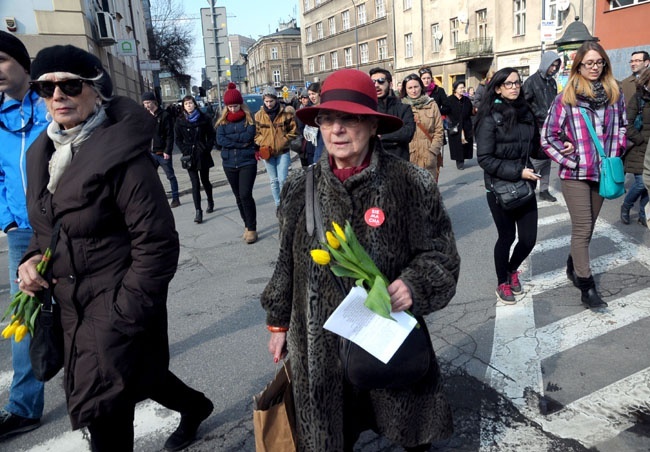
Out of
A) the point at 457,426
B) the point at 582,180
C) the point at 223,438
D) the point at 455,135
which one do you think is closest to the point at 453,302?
the point at 582,180

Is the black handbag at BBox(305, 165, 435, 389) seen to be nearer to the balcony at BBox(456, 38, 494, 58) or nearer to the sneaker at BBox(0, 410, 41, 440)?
the sneaker at BBox(0, 410, 41, 440)

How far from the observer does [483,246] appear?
629cm

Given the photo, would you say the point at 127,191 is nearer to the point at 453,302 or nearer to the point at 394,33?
the point at 453,302

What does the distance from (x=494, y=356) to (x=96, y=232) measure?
280 cm

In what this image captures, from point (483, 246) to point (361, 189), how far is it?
4591mm

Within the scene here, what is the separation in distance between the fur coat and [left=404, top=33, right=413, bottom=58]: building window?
4577 centimetres

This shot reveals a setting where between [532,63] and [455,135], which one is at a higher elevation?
[532,63]

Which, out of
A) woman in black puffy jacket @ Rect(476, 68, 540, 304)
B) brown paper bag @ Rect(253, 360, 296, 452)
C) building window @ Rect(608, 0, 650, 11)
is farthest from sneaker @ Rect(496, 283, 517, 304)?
building window @ Rect(608, 0, 650, 11)

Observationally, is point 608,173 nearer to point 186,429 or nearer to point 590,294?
point 590,294

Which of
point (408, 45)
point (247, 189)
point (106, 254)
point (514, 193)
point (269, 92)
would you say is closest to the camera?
→ point (106, 254)

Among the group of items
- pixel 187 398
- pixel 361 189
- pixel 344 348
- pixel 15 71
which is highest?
pixel 15 71

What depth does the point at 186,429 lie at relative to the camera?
2980mm

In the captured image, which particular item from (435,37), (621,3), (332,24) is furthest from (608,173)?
(332,24)

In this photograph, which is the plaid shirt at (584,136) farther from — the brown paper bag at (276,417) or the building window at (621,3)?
the building window at (621,3)
